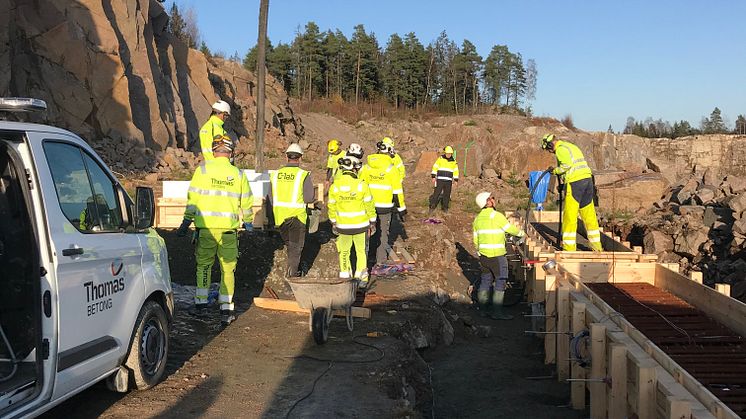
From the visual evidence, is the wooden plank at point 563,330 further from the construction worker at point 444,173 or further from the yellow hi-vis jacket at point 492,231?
the construction worker at point 444,173

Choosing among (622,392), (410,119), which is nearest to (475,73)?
(410,119)

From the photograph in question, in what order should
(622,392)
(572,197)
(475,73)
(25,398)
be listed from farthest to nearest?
1. (475,73)
2. (572,197)
3. (622,392)
4. (25,398)

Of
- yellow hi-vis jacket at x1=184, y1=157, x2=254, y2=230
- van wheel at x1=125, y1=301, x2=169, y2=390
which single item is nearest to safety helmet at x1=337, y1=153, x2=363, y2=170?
yellow hi-vis jacket at x1=184, y1=157, x2=254, y2=230

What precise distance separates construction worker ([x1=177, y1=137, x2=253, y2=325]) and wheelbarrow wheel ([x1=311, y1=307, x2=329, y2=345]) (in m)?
1.27

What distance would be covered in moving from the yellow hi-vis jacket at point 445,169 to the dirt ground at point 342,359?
403 cm

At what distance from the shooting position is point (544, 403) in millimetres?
7129

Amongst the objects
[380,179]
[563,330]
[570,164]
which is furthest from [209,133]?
[570,164]

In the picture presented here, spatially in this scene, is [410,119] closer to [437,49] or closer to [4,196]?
[437,49]

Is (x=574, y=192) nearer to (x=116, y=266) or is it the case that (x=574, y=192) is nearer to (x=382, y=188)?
(x=382, y=188)

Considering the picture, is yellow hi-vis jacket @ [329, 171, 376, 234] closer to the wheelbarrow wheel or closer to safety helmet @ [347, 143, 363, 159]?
safety helmet @ [347, 143, 363, 159]

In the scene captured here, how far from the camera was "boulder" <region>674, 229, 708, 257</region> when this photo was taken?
15.1m

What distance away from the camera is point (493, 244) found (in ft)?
33.0

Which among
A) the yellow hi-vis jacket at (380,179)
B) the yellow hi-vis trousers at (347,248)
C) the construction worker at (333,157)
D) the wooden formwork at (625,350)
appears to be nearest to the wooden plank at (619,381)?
the wooden formwork at (625,350)

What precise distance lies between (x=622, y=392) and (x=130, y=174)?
47.4ft
